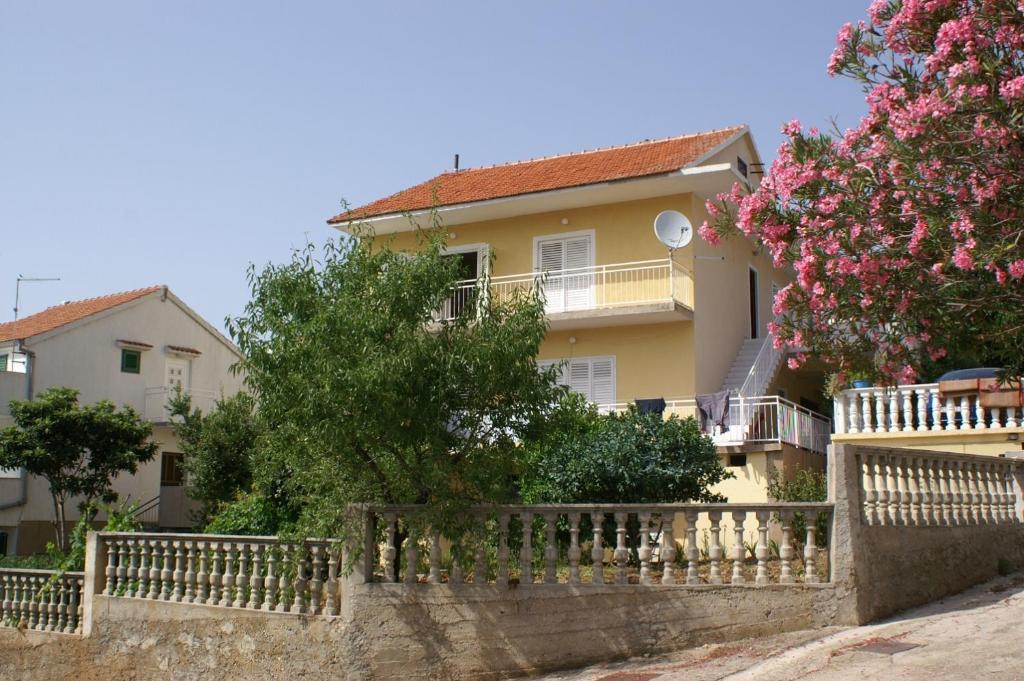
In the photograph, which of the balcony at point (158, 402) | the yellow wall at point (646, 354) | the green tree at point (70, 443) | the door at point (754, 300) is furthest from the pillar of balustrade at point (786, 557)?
the balcony at point (158, 402)

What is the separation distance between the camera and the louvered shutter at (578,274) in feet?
72.6

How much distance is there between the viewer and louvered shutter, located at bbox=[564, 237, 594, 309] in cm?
2212

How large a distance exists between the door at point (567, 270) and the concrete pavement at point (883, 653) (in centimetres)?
1217

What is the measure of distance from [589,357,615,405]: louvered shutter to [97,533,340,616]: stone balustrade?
1047 centimetres

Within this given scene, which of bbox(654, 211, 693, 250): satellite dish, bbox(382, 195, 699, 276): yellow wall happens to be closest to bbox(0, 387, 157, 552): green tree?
bbox(382, 195, 699, 276): yellow wall

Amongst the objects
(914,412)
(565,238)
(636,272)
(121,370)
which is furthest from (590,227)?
(121,370)

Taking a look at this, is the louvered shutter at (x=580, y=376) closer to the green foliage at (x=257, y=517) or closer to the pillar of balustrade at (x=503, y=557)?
the green foliage at (x=257, y=517)

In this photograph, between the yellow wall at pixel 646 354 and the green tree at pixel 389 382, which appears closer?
the green tree at pixel 389 382

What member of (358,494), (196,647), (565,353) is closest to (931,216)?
(358,494)

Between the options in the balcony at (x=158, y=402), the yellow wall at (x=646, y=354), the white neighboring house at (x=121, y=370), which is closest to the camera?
the yellow wall at (x=646, y=354)

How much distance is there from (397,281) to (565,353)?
12.1 m

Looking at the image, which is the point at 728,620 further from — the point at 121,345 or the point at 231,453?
the point at 121,345

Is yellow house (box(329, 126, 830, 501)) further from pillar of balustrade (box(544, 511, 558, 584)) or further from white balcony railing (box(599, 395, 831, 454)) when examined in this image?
pillar of balustrade (box(544, 511, 558, 584))

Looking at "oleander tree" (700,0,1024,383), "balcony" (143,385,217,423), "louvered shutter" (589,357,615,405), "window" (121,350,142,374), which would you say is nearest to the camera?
"oleander tree" (700,0,1024,383)
